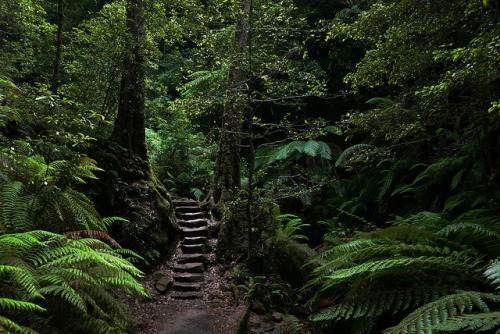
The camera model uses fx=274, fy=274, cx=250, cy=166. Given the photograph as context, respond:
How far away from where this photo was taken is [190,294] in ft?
15.7

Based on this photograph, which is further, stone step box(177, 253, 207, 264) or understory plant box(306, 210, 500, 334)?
stone step box(177, 253, 207, 264)

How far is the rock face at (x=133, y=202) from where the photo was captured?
15.9ft

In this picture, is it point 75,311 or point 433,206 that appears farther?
point 433,206

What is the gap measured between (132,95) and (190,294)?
4.35 m

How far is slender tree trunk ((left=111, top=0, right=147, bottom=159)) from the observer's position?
589cm

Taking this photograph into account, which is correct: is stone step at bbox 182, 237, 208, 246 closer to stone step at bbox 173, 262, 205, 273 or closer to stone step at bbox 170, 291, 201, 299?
stone step at bbox 173, 262, 205, 273

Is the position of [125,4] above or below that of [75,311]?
above

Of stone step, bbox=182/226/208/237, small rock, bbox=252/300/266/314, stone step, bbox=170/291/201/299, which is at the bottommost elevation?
small rock, bbox=252/300/266/314

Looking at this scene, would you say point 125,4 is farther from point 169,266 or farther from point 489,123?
point 489,123

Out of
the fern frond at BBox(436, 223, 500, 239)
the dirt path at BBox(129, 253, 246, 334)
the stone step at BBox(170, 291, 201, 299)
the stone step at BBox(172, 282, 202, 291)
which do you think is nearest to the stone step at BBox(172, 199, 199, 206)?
the dirt path at BBox(129, 253, 246, 334)

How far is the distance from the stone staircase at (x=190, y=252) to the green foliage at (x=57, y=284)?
268cm

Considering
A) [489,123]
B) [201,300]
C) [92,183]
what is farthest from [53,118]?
[489,123]

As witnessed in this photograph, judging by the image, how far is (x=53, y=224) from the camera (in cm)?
272

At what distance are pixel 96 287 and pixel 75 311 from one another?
0.21 meters
